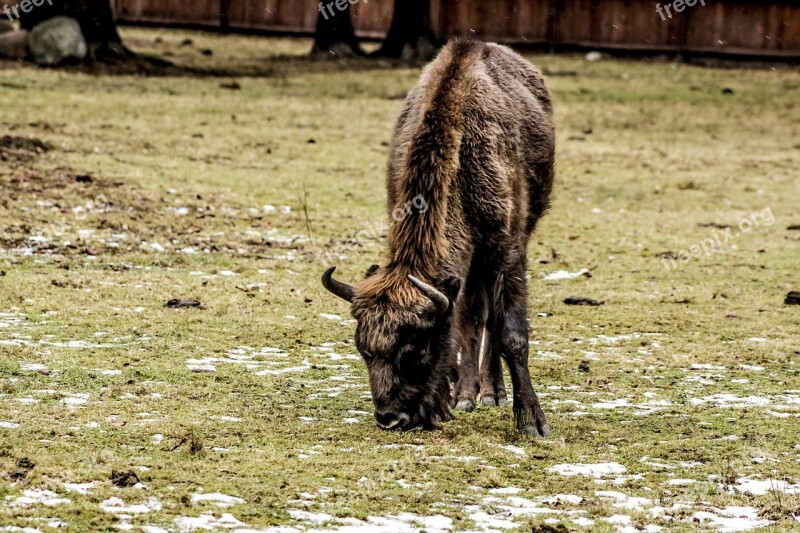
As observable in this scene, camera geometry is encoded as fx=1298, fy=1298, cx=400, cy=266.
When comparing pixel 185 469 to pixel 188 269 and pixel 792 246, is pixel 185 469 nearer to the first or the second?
pixel 188 269

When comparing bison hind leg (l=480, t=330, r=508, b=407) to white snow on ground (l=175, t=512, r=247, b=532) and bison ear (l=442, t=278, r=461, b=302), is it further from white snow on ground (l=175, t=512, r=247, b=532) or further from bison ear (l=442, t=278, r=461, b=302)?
white snow on ground (l=175, t=512, r=247, b=532)

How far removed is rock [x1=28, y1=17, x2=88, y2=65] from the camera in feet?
75.3

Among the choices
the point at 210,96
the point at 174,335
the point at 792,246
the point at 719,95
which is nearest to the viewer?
the point at 174,335

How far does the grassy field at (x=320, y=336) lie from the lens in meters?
5.71

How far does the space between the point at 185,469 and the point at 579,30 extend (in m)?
28.3

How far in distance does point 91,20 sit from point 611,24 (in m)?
14.2

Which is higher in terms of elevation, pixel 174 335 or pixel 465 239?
pixel 465 239

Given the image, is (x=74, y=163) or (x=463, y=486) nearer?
(x=463, y=486)

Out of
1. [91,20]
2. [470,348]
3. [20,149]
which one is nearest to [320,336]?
[470,348]

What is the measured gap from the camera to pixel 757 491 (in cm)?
600

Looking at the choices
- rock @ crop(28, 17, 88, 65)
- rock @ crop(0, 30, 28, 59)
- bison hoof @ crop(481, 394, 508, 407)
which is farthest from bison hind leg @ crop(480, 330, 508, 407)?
rock @ crop(0, 30, 28, 59)

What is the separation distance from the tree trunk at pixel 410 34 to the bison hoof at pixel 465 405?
21.3 m

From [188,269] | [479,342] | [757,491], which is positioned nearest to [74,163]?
[188,269]

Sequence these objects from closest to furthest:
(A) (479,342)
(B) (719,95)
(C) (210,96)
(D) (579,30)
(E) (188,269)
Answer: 1. (A) (479,342)
2. (E) (188,269)
3. (C) (210,96)
4. (B) (719,95)
5. (D) (579,30)
